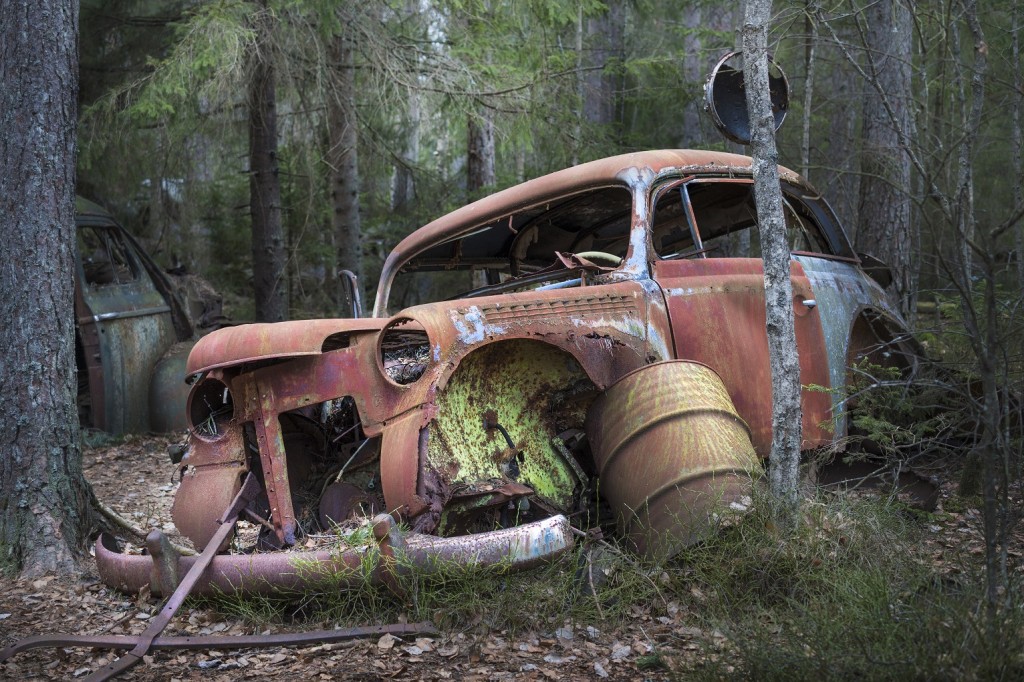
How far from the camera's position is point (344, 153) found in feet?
28.6

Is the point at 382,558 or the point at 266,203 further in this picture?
the point at 266,203

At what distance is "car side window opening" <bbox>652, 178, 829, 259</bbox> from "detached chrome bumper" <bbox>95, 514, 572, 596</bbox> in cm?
195

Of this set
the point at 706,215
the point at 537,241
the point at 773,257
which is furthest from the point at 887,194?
the point at 773,257

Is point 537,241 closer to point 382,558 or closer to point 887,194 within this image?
point 382,558

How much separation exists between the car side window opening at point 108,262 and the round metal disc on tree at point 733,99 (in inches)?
231

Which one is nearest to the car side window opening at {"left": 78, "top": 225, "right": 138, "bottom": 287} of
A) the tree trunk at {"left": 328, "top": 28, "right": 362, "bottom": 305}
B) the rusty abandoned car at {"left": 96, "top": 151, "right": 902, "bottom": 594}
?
the tree trunk at {"left": 328, "top": 28, "right": 362, "bottom": 305}

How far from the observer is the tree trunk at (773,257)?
13.1ft

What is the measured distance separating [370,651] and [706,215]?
3581 mm

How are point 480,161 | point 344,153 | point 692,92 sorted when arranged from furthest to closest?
point 480,161
point 692,92
point 344,153

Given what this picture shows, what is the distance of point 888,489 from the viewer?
5.13 m

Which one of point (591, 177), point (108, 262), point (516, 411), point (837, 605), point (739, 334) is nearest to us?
point (837, 605)

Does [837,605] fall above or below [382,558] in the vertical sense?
below

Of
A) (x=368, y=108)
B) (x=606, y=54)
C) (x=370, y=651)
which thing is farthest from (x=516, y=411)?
(x=606, y=54)

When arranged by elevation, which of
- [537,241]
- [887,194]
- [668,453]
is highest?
[887,194]
